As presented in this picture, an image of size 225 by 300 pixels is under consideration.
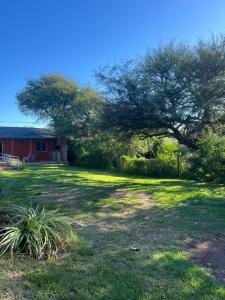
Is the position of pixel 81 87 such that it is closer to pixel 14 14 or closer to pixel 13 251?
pixel 14 14

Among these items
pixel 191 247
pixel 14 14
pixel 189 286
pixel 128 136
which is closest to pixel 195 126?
pixel 128 136

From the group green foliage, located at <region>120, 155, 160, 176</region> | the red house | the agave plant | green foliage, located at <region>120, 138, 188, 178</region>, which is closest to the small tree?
green foliage, located at <region>120, 138, 188, 178</region>

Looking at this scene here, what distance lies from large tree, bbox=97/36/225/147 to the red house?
20195 millimetres

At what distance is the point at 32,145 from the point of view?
35.6 m

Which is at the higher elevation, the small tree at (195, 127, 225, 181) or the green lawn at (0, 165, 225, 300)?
the small tree at (195, 127, 225, 181)

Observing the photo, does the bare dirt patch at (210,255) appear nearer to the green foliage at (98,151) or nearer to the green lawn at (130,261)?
the green lawn at (130,261)

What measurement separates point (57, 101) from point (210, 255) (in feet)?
113

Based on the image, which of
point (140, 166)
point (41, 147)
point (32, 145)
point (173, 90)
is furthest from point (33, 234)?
point (41, 147)

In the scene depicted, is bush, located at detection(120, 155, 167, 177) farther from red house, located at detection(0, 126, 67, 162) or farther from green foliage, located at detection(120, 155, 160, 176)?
red house, located at detection(0, 126, 67, 162)

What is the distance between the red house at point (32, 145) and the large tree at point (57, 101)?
1988mm

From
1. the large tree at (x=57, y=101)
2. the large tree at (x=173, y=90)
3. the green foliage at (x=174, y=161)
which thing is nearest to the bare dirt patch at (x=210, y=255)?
the large tree at (x=173, y=90)

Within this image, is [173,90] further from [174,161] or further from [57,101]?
[57,101]

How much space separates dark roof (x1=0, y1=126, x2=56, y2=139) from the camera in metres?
34.3

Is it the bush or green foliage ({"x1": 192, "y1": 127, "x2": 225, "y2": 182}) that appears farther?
the bush
